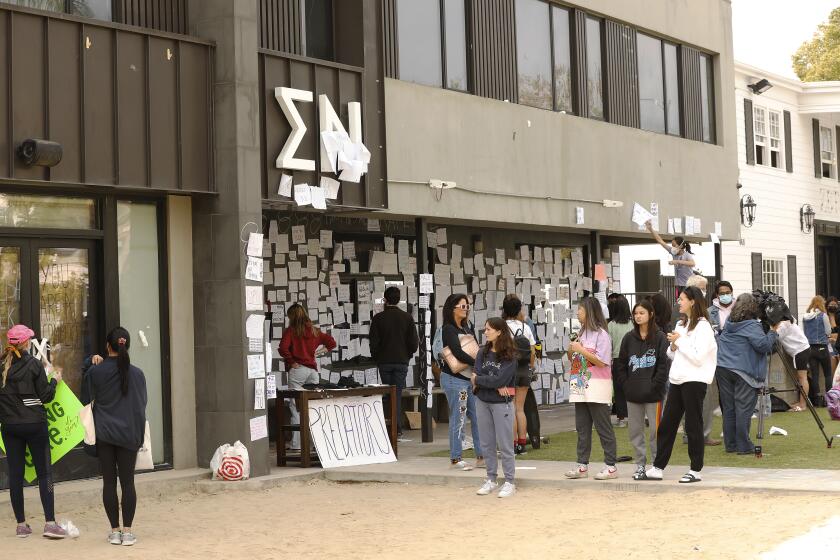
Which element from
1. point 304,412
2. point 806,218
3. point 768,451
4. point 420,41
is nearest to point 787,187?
point 806,218

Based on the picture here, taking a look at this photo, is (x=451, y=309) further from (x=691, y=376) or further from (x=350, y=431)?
(x=691, y=376)

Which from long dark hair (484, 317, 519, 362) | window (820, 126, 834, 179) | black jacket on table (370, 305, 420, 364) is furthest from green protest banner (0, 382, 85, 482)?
window (820, 126, 834, 179)

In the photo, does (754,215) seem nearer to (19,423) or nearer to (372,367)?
(372,367)

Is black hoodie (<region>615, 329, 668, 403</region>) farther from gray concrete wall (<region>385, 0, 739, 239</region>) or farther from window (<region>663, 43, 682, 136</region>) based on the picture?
window (<region>663, 43, 682, 136</region>)

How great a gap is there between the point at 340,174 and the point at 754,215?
17.4m

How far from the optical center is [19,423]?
10.3m

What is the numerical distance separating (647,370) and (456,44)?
723 centimetres

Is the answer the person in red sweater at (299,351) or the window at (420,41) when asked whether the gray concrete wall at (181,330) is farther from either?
the window at (420,41)

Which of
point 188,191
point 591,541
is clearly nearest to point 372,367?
point 188,191

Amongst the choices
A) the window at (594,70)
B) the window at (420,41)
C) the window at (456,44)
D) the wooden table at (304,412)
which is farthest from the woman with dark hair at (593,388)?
the window at (594,70)

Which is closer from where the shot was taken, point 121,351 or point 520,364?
point 121,351

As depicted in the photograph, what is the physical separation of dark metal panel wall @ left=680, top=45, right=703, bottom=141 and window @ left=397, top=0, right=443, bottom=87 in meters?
7.57

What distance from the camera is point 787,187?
3192 centimetres

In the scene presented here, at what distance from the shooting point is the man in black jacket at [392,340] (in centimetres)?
1675
